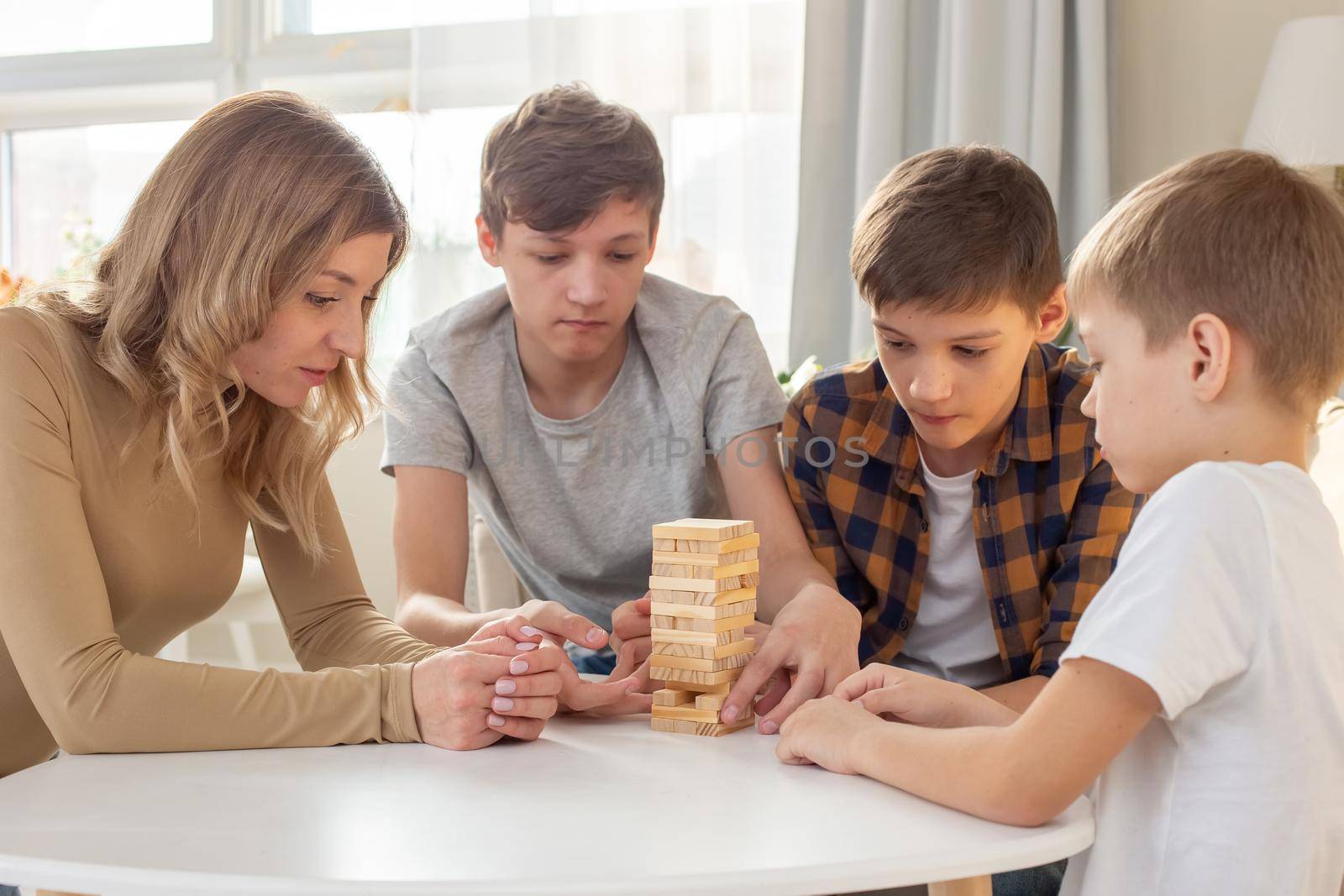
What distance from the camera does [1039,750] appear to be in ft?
2.70

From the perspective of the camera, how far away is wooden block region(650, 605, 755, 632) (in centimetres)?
106

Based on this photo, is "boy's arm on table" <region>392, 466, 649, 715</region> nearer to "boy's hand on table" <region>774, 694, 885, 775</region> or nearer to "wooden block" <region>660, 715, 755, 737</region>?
"wooden block" <region>660, 715, 755, 737</region>

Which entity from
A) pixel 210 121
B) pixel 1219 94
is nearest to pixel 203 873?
pixel 210 121

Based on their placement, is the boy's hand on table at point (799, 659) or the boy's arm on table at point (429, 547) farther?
the boy's arm on table at point (429, 547)

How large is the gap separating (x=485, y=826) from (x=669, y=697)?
1.00ft

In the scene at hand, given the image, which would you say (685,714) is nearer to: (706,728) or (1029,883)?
(706,728)

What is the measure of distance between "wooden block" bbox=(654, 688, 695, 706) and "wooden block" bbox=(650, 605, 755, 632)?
6 centimetres

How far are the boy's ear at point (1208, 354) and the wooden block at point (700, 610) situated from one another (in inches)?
16.9

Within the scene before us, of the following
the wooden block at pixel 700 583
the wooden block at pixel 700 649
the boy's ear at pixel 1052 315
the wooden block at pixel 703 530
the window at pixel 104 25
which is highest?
the window at pixel 104 25

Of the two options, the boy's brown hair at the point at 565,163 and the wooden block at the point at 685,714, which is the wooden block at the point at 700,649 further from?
the boy's brown hair at the point at 565,163

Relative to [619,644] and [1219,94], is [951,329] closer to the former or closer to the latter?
[619,644]

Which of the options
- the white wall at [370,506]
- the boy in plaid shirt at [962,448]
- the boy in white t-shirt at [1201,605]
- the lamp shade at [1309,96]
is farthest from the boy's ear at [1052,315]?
the white wall at [370,506]

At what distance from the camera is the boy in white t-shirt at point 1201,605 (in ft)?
2.65

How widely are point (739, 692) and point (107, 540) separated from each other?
64cm
